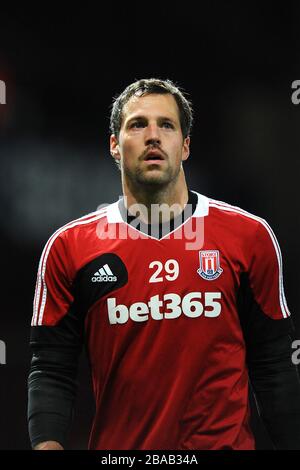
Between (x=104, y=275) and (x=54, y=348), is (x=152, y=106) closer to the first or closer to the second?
(x=104, y=275)

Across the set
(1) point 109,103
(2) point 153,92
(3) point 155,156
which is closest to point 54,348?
(3) point 155,156

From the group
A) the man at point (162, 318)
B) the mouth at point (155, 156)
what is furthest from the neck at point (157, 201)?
the mouth at point (155, 156)

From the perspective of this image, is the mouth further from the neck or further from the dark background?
the dark background

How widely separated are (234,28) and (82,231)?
294 centimetres

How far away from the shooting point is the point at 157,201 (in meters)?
2.46

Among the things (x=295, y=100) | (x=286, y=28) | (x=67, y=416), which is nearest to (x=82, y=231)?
(x=67, y=416)

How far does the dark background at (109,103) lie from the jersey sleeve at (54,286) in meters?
2.28

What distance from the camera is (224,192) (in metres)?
4.72

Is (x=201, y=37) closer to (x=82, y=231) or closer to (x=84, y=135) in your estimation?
(x=84, y=135)

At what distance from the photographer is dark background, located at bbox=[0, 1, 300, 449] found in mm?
4734

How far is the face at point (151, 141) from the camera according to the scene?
237cm

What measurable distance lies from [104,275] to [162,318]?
24cm

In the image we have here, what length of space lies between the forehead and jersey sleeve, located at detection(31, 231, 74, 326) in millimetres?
494
